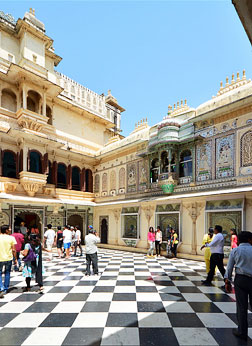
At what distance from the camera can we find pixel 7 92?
46.4 feet

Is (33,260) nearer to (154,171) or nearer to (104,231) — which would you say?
(154,171)

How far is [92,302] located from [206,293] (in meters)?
2.49

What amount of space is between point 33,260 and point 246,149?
7957 mm

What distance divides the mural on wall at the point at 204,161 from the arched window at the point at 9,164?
993cm

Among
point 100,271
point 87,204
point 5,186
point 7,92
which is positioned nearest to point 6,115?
point 7,92

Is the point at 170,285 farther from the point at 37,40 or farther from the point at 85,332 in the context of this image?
the point at 37,40

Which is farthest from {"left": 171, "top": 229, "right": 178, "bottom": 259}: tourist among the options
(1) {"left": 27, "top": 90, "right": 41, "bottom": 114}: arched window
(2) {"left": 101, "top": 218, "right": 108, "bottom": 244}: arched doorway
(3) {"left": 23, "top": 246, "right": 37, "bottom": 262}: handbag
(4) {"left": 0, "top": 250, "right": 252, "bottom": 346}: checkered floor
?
(1) {"left": 27, "top": 90, "right": 41, "bottom": 114}: arched window

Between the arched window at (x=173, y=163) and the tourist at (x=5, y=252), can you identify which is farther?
the arched window at (x=173, y=163)

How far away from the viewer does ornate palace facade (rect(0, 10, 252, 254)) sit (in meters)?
9.38

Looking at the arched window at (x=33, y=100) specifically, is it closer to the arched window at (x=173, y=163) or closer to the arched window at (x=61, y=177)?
the arched window at (x=61, y=177)

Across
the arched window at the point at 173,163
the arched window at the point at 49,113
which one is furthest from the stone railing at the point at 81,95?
the arched window at the point at 173,163

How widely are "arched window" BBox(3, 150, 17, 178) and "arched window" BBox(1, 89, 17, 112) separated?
295cm

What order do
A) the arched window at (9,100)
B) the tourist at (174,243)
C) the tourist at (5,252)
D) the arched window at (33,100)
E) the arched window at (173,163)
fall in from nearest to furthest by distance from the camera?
the tourist at (5,252) < the tourist at (174,243) < the arched window at (173,163) < the arched window at (9,100) < the arched window at (33,100)

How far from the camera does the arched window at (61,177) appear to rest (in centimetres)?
1527
